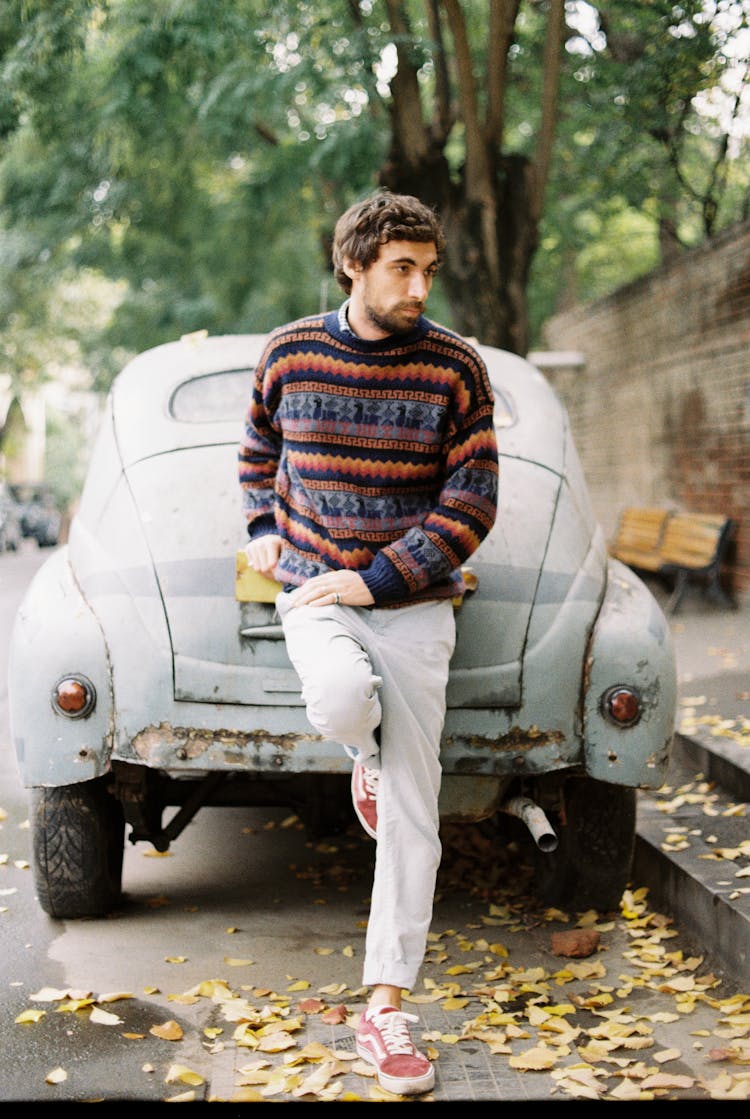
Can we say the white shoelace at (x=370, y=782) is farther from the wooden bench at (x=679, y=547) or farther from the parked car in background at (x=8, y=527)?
the parked car in background at (x=8, y=527)

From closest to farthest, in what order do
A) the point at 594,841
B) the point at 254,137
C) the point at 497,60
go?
the point at 594,841 → the point at 497,60 → the point at 254,137

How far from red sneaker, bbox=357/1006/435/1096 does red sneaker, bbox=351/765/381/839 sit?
48cm

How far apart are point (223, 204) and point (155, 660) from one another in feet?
42.1

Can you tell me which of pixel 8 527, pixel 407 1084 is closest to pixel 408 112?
pixel 407 1084

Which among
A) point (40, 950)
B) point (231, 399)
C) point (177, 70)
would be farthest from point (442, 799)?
point (177, 70)

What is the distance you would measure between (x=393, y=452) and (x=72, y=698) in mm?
1307

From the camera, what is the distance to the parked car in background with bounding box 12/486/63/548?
111 ft

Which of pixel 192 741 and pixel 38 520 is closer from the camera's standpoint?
pixel 192 741

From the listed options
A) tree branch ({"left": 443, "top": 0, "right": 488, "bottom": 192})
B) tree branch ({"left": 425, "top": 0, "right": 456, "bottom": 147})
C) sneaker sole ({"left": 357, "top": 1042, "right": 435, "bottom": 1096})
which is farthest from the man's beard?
tree branch ({"left": 425, "top": 0, "right": 456, "bottom": 147})

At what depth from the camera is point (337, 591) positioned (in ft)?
11.7

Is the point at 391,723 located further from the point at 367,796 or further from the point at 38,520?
the point at 38,520

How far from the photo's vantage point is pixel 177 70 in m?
11.7

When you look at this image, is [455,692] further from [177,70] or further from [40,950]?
[177,70]

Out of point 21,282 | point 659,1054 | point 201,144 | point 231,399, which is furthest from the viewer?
point 21,282
